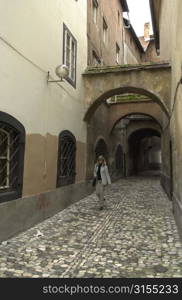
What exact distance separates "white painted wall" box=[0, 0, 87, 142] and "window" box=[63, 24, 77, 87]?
0.90 feet

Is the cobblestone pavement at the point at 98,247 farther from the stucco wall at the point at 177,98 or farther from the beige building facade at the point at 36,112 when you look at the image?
the stucco wall at the point at 177,98

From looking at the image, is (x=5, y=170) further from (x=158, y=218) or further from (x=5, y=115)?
(x=158, y=218)

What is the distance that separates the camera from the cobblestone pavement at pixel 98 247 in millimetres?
4164

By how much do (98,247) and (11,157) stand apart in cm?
256

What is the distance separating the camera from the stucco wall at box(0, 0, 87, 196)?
5.59 meters

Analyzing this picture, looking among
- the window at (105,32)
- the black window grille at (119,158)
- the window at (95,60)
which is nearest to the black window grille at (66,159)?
the window at (95,60)

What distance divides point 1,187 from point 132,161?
20.6 meters

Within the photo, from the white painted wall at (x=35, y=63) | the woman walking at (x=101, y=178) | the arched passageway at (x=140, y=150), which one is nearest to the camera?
the white painted wall at (x=35, y=63)

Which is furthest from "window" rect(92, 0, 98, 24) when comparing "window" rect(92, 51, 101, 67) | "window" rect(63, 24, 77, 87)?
"window" rect(63, 24, 77, 87)

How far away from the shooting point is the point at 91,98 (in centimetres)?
1099

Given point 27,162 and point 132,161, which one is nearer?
point 27,162

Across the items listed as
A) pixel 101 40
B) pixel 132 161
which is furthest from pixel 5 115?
pixel 132 161

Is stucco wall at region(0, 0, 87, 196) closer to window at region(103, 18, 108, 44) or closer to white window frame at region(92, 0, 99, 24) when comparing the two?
white window frame at region(92, 0, 99, 24)

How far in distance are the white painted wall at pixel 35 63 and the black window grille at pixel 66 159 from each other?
353 millimetres
